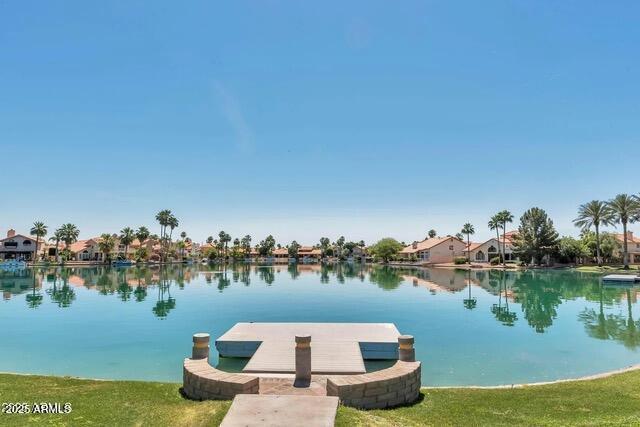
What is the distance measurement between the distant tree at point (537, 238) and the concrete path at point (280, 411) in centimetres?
7279

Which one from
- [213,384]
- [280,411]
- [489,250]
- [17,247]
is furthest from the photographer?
[17,247]

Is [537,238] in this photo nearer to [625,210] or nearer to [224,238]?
[625,210]

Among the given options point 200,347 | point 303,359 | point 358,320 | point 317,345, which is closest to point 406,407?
point 303,359

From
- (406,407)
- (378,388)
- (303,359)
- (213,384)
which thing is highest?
(303,359)

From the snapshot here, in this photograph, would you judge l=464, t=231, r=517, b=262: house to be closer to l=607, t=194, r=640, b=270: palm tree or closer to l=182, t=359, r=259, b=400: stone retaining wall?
l=607, t=194, r=640, b=270: palm tree

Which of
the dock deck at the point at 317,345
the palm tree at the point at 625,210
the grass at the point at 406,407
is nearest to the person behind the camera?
the grass at the point at 406,407

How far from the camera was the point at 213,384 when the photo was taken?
9.22m

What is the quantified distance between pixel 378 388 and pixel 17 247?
115 m

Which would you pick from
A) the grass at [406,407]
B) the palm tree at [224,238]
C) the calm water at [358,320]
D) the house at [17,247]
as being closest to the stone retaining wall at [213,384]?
the grass at [406,407]

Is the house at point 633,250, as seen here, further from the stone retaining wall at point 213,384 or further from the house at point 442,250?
the stone retaining wall at point 213,384

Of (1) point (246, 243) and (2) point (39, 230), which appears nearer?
(2) point (39, 230)

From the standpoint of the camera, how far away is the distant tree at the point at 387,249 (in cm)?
10394

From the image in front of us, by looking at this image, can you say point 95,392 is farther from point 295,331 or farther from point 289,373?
point 295,331

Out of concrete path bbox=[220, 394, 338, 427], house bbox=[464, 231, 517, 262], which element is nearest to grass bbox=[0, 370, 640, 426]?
concrete path bbox=[220, 394, 338, 427]
